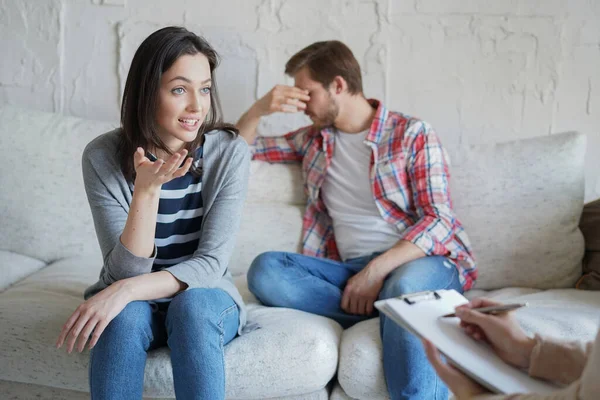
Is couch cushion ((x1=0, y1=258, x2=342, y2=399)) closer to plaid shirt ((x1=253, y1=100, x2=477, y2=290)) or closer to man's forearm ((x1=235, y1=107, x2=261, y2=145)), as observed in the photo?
plaid shirt ((x1=253, y1=100, x2=477, y2=290))

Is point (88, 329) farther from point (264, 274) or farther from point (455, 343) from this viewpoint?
point (455, 343)

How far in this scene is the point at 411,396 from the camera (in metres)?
1.53

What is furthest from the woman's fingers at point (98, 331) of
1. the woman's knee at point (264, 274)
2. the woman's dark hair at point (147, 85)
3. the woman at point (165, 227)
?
the woman's knee at point (264, 274)

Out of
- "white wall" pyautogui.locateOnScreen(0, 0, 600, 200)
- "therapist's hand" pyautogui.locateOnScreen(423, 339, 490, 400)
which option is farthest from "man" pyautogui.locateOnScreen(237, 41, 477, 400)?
"therapist's hand" pyautogui.locateOnScreen(423, 339, 490, 400)

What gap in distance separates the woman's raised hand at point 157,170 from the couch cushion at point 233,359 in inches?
15.8

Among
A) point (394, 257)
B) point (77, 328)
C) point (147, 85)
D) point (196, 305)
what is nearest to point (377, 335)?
point (394, 257)

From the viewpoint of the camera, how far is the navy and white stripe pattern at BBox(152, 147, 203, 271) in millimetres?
1664

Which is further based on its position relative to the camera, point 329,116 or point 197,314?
point 329,116

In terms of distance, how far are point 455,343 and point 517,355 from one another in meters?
0.09

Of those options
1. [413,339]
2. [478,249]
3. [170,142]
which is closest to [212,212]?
[170,142]

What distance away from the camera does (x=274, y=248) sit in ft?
7.38

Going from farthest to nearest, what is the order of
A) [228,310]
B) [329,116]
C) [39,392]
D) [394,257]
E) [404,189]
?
[329,116]
[404,189]
[394,257]
[39,392]
[228,310]

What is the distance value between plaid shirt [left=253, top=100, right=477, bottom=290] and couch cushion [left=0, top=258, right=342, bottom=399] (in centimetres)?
51

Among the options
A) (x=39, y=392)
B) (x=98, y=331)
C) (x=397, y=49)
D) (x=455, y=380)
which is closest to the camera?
(x=455, y=380)
